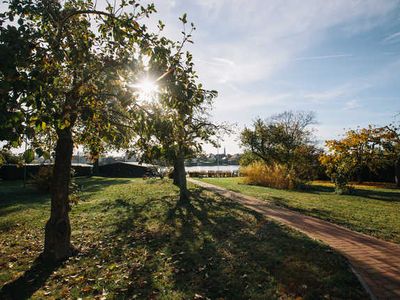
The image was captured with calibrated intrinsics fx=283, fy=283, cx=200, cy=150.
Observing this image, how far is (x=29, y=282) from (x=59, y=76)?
429 centimetres

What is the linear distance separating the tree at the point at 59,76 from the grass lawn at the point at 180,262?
1.08m

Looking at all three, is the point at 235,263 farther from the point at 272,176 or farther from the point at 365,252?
the point at 272,176

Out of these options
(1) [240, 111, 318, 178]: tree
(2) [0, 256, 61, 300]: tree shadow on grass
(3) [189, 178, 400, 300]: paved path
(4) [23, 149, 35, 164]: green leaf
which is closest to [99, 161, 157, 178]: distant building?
(1) [240, 111, 318, 178]: tree

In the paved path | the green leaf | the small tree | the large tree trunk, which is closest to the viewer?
the green leaf

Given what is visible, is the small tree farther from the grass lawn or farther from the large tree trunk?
the large tree trunk

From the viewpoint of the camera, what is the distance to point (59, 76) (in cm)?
604

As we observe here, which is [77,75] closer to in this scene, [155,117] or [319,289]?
[155,117]

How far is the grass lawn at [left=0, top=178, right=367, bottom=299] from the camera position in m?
4.87

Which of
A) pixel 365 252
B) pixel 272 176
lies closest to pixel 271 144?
pixel 272 176

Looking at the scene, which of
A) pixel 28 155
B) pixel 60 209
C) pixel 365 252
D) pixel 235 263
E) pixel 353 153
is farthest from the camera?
pixel 353 153

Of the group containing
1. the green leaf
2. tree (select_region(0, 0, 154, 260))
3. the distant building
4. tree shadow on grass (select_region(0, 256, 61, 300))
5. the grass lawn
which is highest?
tree (select_region(0, 0, 154, 260))

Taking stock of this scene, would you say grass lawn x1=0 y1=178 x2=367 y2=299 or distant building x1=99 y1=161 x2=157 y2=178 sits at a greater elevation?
distant building x1=99 y1=161 x2=157 y2=178

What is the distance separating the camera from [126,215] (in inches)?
450

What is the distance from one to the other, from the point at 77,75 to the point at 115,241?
4.61 meters
